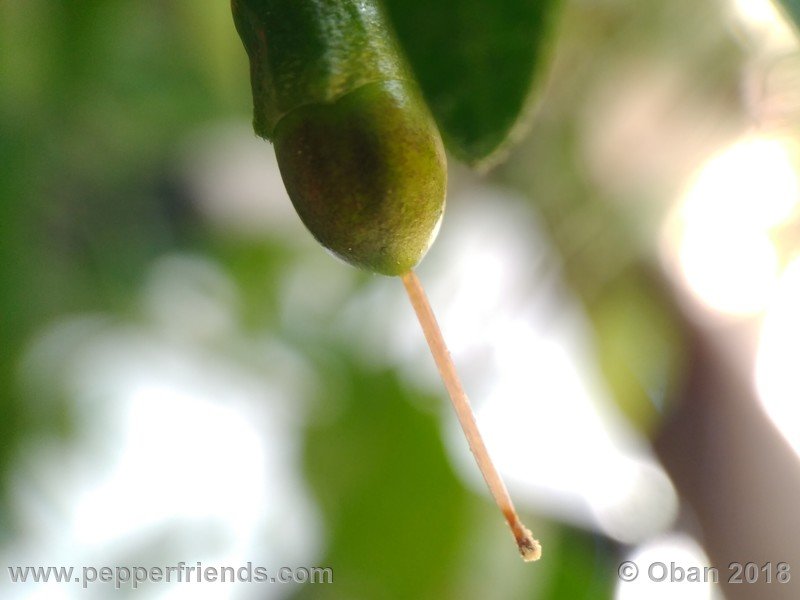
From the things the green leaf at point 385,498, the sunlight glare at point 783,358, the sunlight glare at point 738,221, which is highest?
the sunlight glare at point 738,221

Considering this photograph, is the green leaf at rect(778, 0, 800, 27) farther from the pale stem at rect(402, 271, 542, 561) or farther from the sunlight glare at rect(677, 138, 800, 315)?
the sunlight glare at rect(677, 138, 800, 315)

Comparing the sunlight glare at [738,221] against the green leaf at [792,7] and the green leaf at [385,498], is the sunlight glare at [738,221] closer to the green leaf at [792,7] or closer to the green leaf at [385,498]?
the green leaf at [385,498]

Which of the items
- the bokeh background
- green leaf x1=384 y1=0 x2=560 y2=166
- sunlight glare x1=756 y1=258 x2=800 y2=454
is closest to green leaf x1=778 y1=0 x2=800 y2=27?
green leaf x1=384 y1=0 x2=560 y2=166

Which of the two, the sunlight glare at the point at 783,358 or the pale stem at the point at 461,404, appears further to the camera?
the sunlight glare at the point at 783,358

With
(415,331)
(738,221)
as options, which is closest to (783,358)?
(738,221)

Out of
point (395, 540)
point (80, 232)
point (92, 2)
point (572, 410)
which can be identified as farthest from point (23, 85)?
point (572, 410)

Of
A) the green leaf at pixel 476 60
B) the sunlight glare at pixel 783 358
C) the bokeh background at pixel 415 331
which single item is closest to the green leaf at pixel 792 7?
the green leaf at pixel 476 60

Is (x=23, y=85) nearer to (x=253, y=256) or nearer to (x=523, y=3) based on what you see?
(x=253, y=256)
